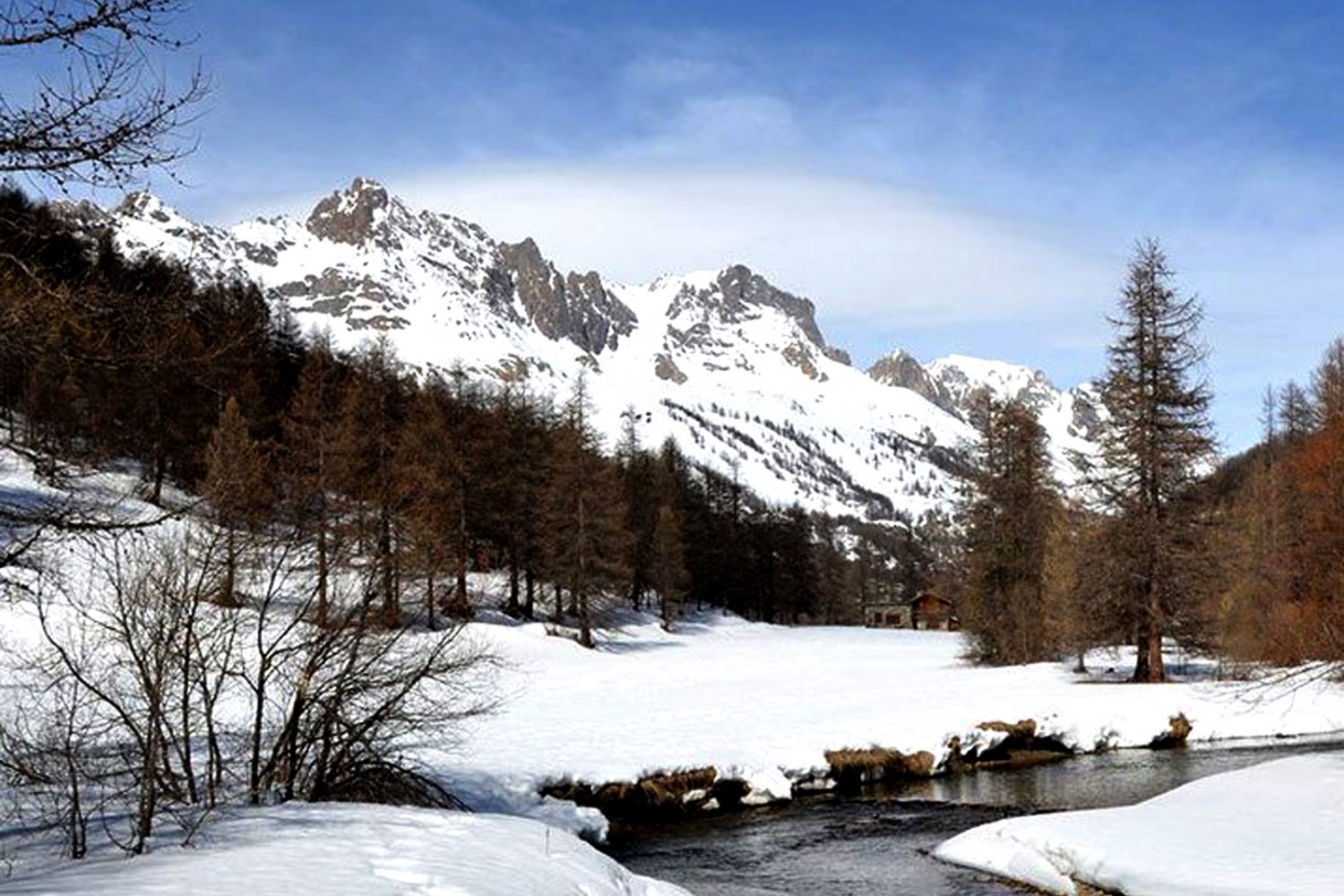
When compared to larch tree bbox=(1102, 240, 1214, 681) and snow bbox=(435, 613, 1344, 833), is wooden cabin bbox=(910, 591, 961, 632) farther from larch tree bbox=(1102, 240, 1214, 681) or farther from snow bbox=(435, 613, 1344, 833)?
larch tree bbox=(1102, 240, 1214, 681)

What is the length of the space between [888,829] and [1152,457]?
64.5ft

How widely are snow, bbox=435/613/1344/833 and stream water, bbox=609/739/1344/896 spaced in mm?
1524

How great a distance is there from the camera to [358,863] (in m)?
9.84

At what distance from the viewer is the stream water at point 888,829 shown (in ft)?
52.0

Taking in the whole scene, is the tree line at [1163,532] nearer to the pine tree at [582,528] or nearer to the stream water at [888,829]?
the stream water at [888,829]

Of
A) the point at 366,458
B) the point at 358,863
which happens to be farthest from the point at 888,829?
the point at 366,458

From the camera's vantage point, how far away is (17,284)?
322 inches

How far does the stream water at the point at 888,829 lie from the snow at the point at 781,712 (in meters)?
1.52

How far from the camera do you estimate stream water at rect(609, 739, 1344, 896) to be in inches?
623

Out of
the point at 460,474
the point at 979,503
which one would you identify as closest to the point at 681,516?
the point at 460,474

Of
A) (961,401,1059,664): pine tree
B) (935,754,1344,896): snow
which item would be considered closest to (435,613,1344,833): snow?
(961,401,1059,664): pine tree

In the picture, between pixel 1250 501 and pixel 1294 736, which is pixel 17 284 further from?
pixel 1250 501

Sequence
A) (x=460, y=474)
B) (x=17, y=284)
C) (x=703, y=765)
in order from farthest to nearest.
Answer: (x=460, y=474) < (x=703, y=765) < (x=17, y=284)

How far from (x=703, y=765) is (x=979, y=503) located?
25.3 m
